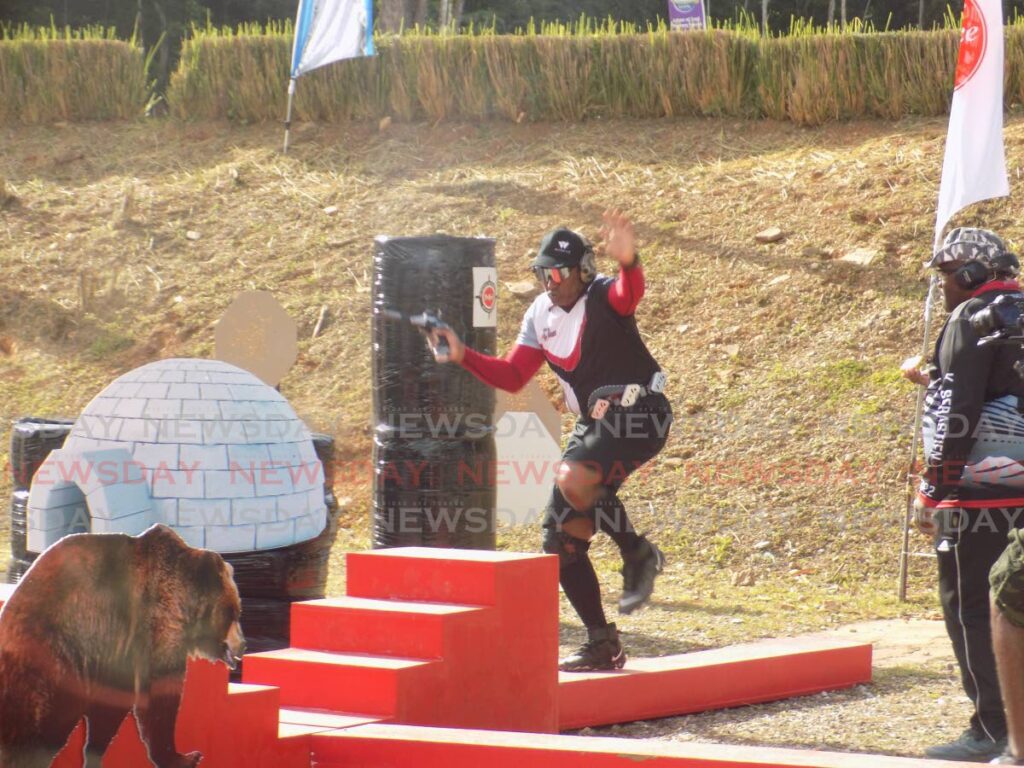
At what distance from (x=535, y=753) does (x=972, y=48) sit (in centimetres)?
561

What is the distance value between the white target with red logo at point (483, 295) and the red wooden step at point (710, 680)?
2.14 meters

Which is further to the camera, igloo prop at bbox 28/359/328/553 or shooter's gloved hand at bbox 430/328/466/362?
shooter's gloved hand at bbox 430/328/466/362

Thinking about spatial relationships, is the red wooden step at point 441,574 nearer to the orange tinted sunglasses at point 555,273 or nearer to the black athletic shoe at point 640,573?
the black athletic shoe at point 640,573

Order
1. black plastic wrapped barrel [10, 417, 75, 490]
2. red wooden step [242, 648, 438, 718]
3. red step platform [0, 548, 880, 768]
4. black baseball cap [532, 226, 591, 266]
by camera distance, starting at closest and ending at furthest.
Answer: red step platform [0, 548, 880, 768], red wooden step [242, 648, 438, 718], black baseball cap [532, 226, 591, 266], black plastic wrapped barrel [10, 417, 75, 490]

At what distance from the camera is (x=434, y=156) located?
17.2m

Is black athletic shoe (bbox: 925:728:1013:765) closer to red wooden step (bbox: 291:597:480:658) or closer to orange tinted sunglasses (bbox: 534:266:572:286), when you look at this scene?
red wooden step (bbox: 291:597:480:658)

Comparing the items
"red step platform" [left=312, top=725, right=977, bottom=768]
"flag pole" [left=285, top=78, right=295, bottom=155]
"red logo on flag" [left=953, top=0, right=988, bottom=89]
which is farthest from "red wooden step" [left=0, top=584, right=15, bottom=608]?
"flag pole" [left=285, top=78, right=295, bottom=155]

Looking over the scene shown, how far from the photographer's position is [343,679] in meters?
4.74

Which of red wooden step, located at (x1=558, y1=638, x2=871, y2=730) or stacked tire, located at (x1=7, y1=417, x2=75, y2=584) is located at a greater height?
stacked tire, located at (x1=7, y1=417, x2=75, y2=584)

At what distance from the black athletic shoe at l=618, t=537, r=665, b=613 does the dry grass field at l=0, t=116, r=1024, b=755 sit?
58 centimetres

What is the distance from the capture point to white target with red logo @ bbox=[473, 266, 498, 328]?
744 cm

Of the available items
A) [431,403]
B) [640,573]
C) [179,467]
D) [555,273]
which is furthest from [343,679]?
[431,403]

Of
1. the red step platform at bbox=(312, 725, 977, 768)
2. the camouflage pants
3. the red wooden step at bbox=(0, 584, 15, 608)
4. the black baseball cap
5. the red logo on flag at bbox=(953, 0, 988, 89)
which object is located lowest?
the red step platform at bbox=(312, 725, 977, 768)

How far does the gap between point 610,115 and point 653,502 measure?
7.49 m
